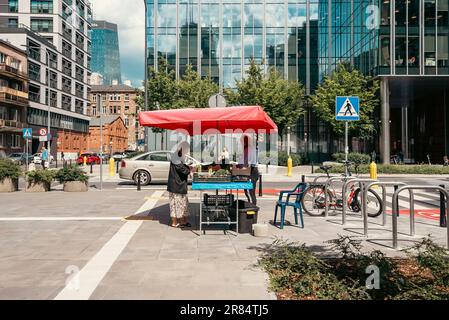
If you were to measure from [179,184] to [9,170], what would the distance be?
1052cm

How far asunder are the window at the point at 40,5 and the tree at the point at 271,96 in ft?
152

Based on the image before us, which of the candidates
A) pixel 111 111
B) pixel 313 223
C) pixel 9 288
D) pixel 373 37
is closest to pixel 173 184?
pixel 313 223

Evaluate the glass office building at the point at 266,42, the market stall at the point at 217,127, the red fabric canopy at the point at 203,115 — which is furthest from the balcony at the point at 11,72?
the red fabric canopy at the point at 203,115

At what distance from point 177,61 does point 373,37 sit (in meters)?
23.1

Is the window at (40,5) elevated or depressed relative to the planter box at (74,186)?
elevated

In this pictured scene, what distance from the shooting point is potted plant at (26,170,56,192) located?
1583cm

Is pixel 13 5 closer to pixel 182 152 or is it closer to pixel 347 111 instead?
pixel 347 111

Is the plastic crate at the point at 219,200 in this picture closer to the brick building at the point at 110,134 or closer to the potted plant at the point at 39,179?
the potted plant at the point at 39,179

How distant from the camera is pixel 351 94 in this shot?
114 feet

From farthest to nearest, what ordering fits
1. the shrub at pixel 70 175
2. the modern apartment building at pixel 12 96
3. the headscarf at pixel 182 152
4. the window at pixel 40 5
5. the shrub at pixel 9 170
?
1. the window at pixel 40 5
2. the modern apartment building at pixel 12 96
3. the shrub at pixel 70 175
4. the shrub at pixel 9 170
5. the headscarf at pixel 182 152

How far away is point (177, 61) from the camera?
49.5 meters

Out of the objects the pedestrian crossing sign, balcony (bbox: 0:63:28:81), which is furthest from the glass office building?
the pedestrian crossing sign

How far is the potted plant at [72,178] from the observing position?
1598 centimetres

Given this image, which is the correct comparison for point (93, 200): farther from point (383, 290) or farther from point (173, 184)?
point (383, 290)
